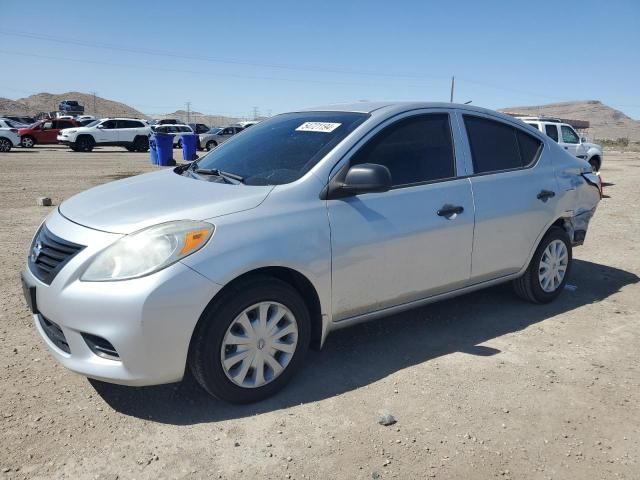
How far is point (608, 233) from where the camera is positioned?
27.2 feet

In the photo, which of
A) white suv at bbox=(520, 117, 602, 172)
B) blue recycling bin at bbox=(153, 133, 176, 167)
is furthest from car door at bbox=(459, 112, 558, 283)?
blue recycling bin at bbox=(153, 133, 176, 167)

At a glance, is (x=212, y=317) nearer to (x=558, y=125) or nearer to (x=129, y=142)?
(x=558, y=125)

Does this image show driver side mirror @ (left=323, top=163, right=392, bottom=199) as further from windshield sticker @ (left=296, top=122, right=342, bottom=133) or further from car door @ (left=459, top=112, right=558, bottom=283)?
car door @ (left=459, top=112, right=558, bottom=283)

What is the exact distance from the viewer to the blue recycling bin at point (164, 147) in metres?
18.3

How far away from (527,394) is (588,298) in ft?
7.53

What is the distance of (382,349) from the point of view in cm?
389

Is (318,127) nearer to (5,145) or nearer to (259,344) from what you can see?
(259,344)

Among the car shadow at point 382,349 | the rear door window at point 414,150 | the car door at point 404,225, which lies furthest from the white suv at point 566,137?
the car door at point 404,225

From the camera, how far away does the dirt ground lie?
2.60 metres

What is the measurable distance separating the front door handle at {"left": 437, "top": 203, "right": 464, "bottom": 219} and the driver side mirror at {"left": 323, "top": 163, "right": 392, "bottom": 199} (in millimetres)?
649

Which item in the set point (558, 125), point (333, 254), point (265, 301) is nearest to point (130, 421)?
point (265, 301)

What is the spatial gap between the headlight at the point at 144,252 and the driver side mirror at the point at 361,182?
0.87m

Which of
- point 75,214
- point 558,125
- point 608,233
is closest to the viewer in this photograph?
point 75,214

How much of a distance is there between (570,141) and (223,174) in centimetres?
1405
